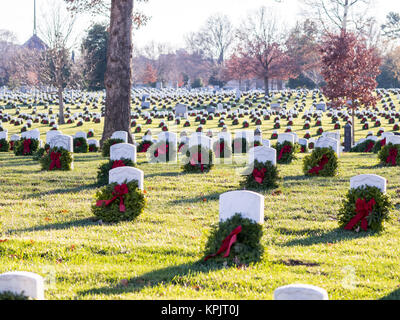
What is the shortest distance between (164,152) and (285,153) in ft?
12.2

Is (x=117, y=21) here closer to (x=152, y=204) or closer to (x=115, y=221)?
(x=152, y=204)

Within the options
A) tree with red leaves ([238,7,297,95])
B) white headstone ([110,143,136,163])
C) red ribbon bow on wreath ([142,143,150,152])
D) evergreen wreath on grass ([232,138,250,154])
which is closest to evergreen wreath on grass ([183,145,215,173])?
white headstone ([110,143,136,163])

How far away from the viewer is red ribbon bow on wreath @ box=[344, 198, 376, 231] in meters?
7.79

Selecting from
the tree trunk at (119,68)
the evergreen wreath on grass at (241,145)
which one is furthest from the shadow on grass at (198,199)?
the evergreen wreath on grass at (241,145)

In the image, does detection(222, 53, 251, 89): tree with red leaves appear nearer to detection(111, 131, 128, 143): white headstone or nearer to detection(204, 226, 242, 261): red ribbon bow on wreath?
detection(111, 131, 128, 143): white headstone

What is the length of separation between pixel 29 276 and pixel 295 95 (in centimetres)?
5665

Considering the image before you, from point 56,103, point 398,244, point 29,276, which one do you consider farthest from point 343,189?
point 56,103

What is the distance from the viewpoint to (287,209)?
924cm

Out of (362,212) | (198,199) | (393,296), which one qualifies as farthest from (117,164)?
(393,296)

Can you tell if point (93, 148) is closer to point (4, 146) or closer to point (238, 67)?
point (4, 146)

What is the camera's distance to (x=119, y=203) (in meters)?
8.57

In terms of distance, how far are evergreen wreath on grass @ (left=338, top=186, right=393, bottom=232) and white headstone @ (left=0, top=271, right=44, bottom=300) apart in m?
5.26

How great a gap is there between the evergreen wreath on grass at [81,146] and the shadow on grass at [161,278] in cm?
1411

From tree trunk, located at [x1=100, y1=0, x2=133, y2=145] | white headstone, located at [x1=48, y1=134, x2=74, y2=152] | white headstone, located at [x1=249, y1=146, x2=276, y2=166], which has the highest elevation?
tree trunk, located at [x1=100, y1=0, x2=133, y2=145]
